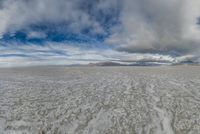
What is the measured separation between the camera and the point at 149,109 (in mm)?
11750

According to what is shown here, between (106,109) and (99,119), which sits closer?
(99,119)

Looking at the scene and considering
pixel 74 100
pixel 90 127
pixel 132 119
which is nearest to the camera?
pixel 90 127

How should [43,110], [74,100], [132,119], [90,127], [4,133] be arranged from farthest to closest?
[74,100], [43,110], [132,119], [90,127], [4,133]

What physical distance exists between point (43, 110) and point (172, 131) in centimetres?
887

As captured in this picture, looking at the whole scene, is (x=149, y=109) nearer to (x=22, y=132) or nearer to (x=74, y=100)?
(x=74, y=100)

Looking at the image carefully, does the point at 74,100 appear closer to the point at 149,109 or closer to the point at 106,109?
the point at 106,109

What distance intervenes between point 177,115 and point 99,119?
535 cm

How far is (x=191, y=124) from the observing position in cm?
912

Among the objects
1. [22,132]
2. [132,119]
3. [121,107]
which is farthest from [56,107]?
[132,119]

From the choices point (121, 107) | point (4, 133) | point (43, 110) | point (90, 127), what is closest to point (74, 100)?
point (43, 110)

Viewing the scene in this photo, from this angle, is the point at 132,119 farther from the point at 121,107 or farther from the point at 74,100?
the point at 74,100

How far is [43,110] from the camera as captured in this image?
11.6 m

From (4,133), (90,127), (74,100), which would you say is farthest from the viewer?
(74,100)

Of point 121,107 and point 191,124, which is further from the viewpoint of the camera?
point 121,107
